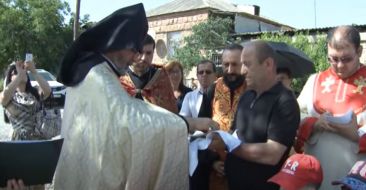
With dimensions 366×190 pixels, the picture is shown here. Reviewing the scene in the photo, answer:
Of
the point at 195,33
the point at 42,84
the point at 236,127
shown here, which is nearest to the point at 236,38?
the point at 195,33

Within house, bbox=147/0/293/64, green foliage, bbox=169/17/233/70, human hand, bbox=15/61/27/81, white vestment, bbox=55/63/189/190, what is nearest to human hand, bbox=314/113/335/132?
white vestment, bbox=55/63/189/190

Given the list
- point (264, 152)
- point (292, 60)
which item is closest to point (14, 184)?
point (264, 152)

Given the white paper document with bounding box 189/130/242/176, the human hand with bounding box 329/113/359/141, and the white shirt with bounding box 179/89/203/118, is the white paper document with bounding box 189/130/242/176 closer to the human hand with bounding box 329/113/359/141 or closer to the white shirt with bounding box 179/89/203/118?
the human hand with bounding box 329/113/359/141

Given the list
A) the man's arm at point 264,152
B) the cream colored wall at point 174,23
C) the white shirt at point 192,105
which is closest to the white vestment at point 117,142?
the man's arm at point 264,152

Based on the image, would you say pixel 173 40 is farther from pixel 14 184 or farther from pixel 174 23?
pixel 14 184

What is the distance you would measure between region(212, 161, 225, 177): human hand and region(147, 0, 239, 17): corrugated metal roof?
2282 cm

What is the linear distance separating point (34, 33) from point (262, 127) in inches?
1296

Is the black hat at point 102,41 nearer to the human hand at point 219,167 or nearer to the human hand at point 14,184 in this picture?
the human hand at point 14,184

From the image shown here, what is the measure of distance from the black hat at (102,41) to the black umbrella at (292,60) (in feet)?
7.62

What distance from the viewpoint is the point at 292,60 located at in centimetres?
518

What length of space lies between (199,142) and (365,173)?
0.95 m

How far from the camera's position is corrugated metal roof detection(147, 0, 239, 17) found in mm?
26959

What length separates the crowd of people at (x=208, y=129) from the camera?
2.64m

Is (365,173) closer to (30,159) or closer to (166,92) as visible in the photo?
(30,159)
